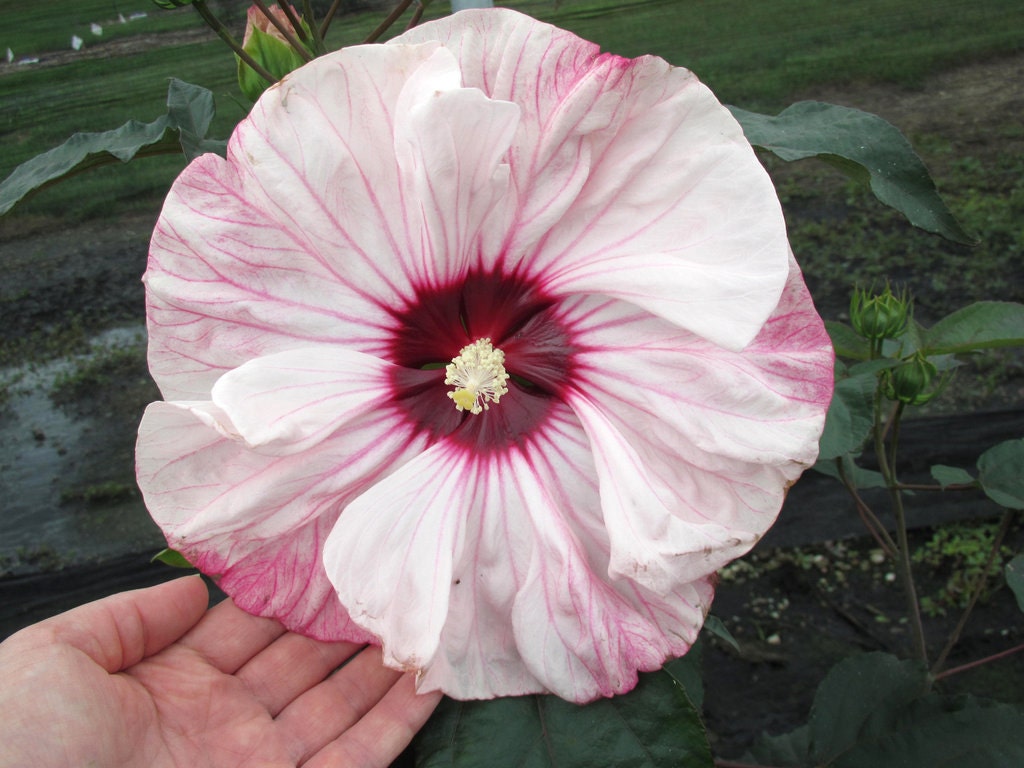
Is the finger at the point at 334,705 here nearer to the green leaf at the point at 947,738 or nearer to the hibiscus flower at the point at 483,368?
the hibiscus flower at the point at 483,368

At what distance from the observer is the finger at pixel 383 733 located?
0.89m

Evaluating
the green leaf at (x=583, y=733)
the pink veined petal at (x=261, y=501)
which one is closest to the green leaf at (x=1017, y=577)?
the green leaf at (x=583, y=733)

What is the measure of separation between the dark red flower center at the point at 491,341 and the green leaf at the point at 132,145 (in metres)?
0.37

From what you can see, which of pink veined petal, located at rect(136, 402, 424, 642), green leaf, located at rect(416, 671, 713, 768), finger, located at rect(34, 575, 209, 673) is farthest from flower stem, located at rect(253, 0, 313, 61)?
green leaf, located at rect(416, 671, 713, 768)

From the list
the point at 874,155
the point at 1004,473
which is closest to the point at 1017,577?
the point at 1004,473

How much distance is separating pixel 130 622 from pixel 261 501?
348 mm

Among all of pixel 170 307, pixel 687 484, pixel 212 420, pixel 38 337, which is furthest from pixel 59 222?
pixel 687 484

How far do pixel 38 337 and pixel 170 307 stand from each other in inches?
68.1

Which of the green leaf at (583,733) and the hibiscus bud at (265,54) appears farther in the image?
the hibiscus bud at (265,54)

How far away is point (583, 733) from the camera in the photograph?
0.80 m

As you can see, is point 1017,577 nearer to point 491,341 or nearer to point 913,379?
point 913,379

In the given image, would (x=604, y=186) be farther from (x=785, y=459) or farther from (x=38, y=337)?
(x=38, y=337)

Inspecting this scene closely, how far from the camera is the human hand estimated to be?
88cm

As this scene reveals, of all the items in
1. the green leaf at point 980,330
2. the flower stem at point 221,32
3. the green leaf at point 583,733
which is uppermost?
the flower stem at point 221,32
